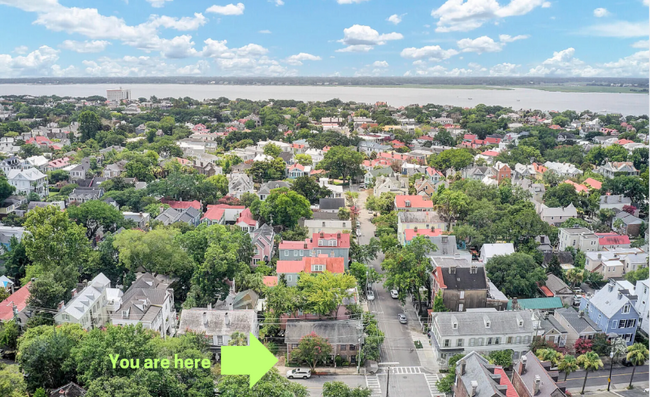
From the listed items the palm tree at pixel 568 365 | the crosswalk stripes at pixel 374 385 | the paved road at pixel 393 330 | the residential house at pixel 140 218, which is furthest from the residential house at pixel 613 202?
the residential house at pixel 140 218

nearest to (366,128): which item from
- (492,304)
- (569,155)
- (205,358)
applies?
(569,155)

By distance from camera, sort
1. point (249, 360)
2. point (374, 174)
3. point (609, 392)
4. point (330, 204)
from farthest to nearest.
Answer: point (374, 174)
point (330, 204)
point (609, 392)
point (249, 360)

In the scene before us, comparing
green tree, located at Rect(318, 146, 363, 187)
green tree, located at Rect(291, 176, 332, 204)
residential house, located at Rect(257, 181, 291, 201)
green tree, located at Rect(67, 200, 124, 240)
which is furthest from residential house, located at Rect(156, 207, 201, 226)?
green tree, located at Rect(318, 146, 363, 187)

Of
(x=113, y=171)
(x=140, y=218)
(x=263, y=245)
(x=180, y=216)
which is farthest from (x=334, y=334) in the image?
(x=113, y=171)

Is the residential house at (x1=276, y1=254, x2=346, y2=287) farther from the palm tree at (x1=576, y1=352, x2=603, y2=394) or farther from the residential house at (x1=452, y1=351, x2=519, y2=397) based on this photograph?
the palm tree at (x1=576, y1=352, x2=603, y2=394)

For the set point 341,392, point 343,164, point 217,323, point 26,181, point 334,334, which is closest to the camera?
point 341,392

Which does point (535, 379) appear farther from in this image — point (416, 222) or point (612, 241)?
point (612, 241)
